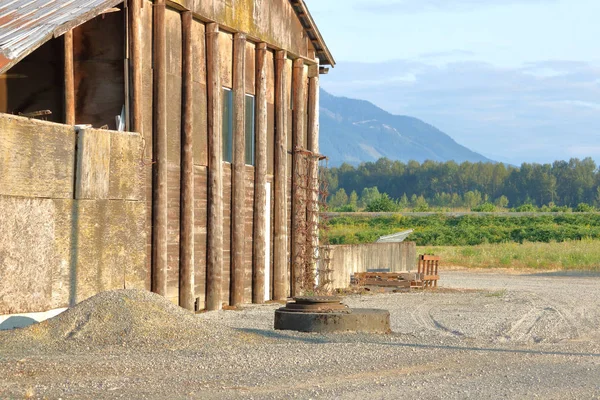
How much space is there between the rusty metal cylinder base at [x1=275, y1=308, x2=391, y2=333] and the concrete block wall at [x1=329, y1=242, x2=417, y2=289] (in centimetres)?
1037

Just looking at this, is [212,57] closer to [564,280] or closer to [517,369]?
[517,369]

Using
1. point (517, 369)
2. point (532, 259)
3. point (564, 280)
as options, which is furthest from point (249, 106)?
point (532, 259)

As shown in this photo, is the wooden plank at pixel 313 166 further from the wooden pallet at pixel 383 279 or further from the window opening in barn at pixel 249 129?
the wooden pallet at pixel 383 279

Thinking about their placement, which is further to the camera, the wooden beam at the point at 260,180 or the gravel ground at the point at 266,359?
the wooden beam at the point at 260,180

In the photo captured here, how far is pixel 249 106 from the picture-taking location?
21172 mm

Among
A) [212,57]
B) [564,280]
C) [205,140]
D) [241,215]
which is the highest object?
[212,57]

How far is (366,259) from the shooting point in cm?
2986

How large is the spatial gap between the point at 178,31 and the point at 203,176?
2786 millimetres

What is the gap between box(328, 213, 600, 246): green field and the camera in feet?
207

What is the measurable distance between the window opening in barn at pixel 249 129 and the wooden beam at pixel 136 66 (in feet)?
15.7

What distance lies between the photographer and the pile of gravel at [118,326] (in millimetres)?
12766

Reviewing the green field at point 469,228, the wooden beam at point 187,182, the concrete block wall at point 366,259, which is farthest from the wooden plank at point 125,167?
the green field at point 469,228

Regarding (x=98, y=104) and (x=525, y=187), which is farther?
(x=525, y=187)

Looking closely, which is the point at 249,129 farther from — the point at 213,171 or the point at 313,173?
the point at 313,173
